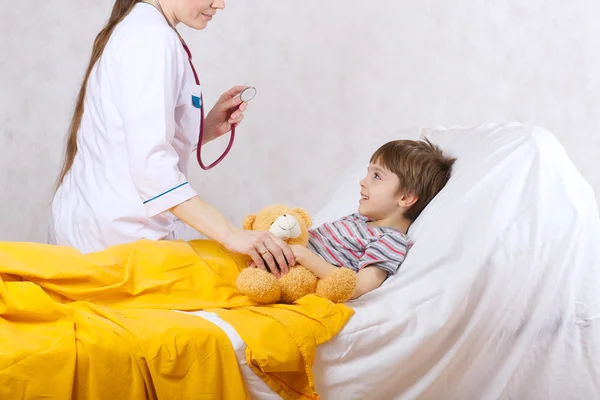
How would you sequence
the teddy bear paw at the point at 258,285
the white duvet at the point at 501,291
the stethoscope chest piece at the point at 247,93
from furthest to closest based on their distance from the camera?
the stethoscope chest piece at the point at 247,93
the white duvet at the point at 501,291
the teddy bear paw at the point at 258,285

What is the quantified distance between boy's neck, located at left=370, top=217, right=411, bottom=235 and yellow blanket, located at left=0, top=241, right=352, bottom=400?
1.65 feet

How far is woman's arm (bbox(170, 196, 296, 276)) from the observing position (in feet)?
5.15

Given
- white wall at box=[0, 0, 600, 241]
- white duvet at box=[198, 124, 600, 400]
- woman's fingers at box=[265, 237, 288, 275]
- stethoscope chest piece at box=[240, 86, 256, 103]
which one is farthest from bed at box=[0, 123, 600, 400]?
white wall at box=[0, 0, 600, 241]

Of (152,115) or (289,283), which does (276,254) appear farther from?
(152,115)

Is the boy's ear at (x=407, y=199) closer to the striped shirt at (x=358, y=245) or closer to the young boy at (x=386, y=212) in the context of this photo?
the young boy at (x=386, y=212)

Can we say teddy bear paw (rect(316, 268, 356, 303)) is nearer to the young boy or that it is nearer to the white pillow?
the white pillow

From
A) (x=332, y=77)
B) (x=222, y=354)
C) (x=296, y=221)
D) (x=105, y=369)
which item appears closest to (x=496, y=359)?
(x=296, y=221)

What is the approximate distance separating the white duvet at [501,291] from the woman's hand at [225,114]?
0.55 metres

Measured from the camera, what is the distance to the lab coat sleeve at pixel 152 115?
1.60m

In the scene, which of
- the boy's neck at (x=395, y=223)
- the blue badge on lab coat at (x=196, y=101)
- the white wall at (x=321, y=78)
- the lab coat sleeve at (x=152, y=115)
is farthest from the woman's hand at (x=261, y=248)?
the white wall at (x=321, y=78)

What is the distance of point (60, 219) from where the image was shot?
1794 millimetres

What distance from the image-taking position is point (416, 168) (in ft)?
6.61

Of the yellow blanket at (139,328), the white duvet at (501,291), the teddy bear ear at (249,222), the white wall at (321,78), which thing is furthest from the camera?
the white wall at (321,78)

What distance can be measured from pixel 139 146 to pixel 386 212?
2.31 ft
